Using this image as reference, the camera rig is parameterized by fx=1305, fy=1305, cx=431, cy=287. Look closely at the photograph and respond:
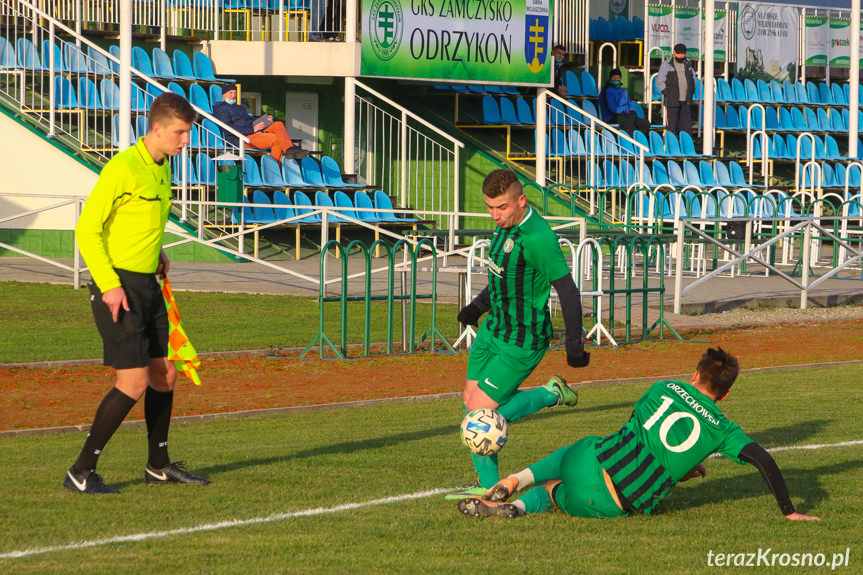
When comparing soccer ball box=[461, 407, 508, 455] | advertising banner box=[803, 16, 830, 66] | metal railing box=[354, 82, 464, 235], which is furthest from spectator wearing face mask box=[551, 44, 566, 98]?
soccer ball box=[461, 407, 508, 455]

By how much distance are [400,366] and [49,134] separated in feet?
42.9

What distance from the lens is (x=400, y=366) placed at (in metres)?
14.0

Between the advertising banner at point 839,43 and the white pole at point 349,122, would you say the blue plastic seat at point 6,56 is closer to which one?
the white pole at point 349,122

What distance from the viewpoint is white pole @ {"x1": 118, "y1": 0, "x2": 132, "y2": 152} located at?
1992 cm

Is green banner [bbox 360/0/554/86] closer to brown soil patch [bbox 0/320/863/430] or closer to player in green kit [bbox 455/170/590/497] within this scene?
brown soil patch [bbox 0/320/863/430]

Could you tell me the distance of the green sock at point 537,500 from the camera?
6750 mm

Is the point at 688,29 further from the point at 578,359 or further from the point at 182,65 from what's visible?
the point at 578,359

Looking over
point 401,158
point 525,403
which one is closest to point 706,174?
point 401,158

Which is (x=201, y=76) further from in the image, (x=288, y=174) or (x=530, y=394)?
(x=530, y=394)

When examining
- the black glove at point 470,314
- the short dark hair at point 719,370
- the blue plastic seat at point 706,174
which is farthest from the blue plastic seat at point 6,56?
the short dark hair at point 719,370

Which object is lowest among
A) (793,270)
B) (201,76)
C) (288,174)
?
(793,270)

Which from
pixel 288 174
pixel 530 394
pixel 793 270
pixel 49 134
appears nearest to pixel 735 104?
pixel 793 270

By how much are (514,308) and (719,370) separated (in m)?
1.26

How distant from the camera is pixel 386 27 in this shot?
27328 mm
